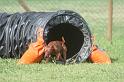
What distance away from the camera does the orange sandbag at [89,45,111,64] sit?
1209 centimetres

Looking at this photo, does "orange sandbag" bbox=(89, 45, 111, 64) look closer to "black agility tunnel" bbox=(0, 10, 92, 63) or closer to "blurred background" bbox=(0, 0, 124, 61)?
"black agility tunnel" bbox=(0, 10, 92, 63)

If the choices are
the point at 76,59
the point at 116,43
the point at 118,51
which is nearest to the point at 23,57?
the point at 76,59

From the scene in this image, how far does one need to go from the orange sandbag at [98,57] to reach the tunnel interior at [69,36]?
0.52 m

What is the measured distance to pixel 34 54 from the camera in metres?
11.8

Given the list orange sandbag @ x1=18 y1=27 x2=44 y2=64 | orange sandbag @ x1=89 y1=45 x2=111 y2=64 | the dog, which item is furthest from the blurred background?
orange sandbag @ x1=18 y1=27 x2=44 y2=64

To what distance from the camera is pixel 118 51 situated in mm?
14008

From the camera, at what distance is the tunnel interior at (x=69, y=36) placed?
42.4 ft

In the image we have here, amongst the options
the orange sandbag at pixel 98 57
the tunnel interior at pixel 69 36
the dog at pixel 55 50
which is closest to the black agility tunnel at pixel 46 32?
the tunnel interior at pixel 69 36

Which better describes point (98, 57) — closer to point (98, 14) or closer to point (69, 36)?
point (69, 36)

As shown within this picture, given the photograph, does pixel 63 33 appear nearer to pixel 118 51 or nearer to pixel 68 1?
pixel 118 51

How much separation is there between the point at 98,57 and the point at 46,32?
1.20 metres

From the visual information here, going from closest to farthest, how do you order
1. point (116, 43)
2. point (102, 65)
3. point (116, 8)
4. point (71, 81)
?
point (71, 81) < point (102, 65) < point (116, 43) < point (116, 8)

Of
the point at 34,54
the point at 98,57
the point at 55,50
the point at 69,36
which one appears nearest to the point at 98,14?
the point at 69,36

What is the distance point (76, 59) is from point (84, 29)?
673 millimetres
